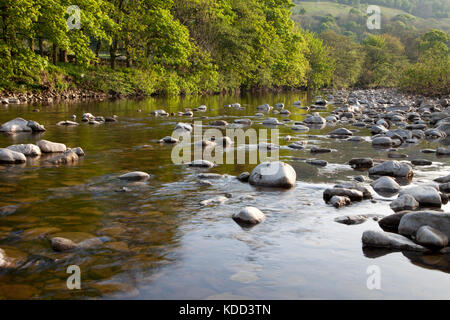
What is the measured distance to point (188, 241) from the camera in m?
3.62

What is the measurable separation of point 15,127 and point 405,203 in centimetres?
891

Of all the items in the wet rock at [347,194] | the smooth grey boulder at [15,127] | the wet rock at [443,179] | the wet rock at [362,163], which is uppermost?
the smooth grey boulder at [15,127]

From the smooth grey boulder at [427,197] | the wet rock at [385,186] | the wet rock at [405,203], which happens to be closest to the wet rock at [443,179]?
the wet rock at [385,186]

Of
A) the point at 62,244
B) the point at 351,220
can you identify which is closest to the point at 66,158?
the point at 62,244

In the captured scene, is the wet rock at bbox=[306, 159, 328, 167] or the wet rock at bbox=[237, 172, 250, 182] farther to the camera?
the wet rock at bbox=[306, 159, 328, 167]

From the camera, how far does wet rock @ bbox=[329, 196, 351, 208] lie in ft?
15.4

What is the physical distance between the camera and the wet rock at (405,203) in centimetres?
461

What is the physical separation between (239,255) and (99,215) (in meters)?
1.64

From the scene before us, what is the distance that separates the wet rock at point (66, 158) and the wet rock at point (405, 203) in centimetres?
498

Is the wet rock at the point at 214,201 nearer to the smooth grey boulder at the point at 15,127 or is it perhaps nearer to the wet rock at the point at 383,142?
the wet rock at the point at 383,142

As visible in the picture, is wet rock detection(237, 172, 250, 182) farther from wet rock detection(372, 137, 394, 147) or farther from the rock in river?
wet rock detection(372, 137, 394, 147)

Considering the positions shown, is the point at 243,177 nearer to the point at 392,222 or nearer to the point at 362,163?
the point at 392,222

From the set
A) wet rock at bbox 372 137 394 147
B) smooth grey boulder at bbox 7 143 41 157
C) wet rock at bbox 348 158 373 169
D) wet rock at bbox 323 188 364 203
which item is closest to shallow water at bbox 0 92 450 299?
wet rock at bbox 323 188 364 203

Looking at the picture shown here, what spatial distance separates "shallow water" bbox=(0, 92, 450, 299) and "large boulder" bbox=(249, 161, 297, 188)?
0.51ft
